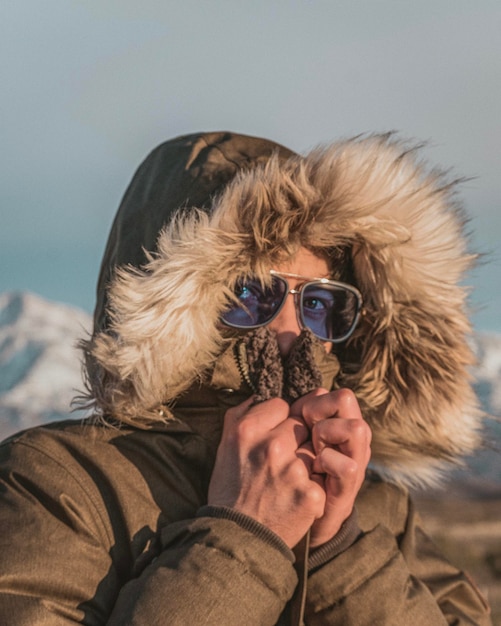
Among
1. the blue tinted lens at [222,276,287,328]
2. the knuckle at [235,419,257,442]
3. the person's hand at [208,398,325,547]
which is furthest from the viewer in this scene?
the blue tinted lens at [222,276,287,328]

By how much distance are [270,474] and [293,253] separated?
2.21ft

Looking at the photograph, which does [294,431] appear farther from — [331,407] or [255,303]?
[255,303]

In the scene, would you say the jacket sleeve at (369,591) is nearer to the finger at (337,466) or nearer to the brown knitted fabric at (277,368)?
the finger at (337,466)

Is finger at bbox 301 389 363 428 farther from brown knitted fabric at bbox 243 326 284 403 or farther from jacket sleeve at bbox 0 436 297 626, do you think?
jacket sleeve at bbox 0 436 297 626

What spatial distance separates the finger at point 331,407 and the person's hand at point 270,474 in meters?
0.04

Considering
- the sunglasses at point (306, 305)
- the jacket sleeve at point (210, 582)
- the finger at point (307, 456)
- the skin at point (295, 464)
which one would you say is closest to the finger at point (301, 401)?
the skin at point (295, 464)

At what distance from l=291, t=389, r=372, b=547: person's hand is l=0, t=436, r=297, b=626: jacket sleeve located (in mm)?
201

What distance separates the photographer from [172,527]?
74.8 inches

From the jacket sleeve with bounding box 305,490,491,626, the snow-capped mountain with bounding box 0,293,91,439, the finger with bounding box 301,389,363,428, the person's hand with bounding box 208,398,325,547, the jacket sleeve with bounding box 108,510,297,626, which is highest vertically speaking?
the finger with bounding box 301,389,363,428

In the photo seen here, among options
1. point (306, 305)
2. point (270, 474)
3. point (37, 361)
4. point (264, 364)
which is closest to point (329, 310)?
point (306, 305)

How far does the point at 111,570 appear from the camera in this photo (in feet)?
6.18

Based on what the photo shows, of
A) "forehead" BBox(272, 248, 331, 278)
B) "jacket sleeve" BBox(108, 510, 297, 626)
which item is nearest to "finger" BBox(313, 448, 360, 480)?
"jacket sleeve" BBox(108, 510, 297, 626)

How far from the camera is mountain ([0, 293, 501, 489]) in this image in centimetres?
248

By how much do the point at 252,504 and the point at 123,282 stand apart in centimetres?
67
